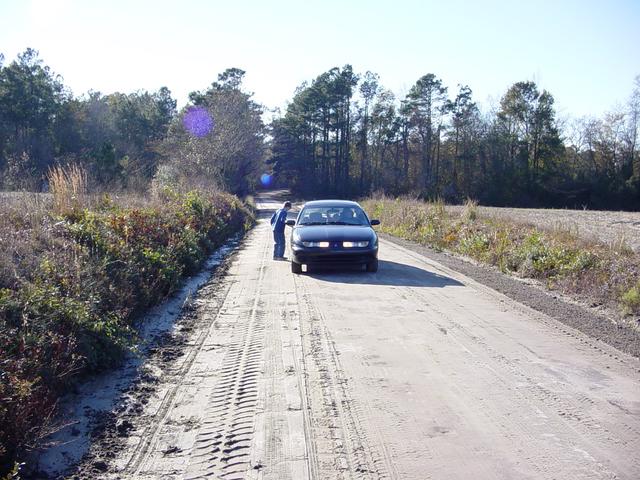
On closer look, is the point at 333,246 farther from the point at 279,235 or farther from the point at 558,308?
the point at 558,308

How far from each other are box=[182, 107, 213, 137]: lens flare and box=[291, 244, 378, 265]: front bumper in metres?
35.7

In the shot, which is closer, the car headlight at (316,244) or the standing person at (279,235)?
the car headlight at (316,244)

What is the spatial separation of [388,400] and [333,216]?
9.67m

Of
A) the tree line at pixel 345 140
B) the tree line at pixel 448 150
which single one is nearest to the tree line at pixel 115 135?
the tree line at pixel 345 140

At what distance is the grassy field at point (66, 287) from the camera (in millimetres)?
4844

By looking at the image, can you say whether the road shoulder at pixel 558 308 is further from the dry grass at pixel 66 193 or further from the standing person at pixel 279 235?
the dry grass at pixel 66 193

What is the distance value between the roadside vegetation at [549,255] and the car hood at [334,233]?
12.8 ft

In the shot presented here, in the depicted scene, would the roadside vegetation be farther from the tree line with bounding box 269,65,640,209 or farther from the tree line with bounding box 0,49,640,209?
the tree line with bounding box 269,65,640,209

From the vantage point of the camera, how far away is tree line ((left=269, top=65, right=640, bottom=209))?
2361 inches

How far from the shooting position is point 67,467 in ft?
14.3

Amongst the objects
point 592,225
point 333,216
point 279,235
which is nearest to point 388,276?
point 333,216

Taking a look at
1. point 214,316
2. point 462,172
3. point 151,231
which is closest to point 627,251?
point 214,316

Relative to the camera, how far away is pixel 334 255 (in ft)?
43.4

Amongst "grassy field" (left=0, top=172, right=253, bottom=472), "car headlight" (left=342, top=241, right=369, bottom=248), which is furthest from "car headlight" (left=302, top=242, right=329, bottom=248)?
"grassy field" (left=0, top=172, right=253, bottom=472)
